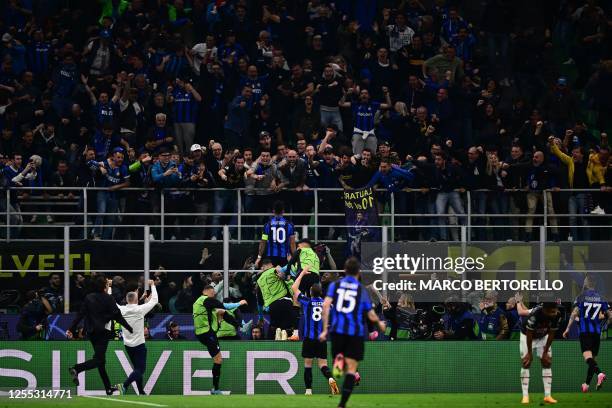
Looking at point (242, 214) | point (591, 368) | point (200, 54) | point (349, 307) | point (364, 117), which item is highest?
point (200, 54)

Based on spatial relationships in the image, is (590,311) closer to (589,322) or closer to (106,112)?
(589,322)

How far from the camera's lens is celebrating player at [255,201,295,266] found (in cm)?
2764

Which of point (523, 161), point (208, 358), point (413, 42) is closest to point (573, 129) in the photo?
point (523, 161)

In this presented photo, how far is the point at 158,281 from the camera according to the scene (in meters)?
28.8

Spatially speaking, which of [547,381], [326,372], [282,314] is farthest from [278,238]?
[547,381]

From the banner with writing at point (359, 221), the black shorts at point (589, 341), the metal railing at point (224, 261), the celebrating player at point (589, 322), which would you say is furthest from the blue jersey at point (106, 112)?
the black shorts at point (589, 341)

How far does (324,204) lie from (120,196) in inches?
172

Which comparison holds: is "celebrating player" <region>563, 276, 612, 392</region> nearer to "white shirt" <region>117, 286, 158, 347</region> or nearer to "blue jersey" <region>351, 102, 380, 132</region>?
"blue jersey" <region>351, 102, 380, 132</region>

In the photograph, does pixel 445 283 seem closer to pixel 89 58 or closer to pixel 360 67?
pixel 360 67

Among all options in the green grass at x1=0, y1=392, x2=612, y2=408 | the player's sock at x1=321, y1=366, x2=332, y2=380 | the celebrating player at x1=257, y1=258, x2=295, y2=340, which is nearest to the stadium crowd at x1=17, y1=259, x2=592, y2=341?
the celebrating player at x1=257, y1=258, x2=295, y2=340

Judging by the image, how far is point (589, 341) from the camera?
26812 millimetres

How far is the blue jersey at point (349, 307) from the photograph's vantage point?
20500 mm

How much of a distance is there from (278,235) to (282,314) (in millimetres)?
1763

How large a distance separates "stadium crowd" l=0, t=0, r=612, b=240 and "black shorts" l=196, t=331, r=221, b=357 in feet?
12.2
